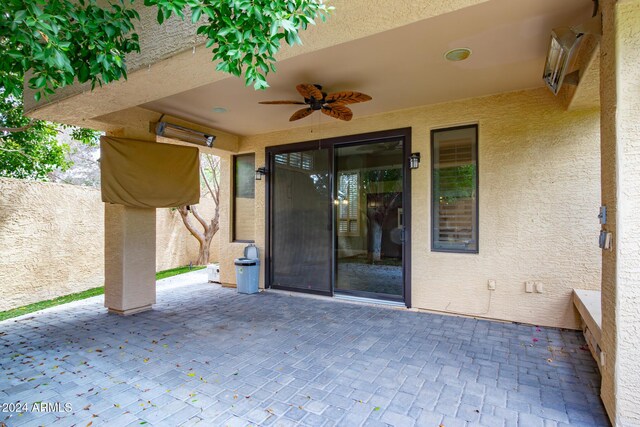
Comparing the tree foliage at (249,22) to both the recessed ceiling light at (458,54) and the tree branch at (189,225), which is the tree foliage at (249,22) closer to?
the recessed ceiling light at (458,54)

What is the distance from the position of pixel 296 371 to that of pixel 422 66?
11.1 feet

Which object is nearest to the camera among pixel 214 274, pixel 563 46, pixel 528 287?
pixel 563 46

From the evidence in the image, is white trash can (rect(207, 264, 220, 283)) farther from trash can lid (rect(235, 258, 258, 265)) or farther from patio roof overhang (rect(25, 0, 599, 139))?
patio roof overhang (rect(25, 0, 599, 139))

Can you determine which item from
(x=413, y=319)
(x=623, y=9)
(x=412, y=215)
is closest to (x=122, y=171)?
(x=412, y=215)

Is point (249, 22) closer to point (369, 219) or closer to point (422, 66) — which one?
point (422, 66)

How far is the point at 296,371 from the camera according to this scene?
2.89 metres

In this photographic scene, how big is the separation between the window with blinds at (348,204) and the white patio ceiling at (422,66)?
1085 millimetres

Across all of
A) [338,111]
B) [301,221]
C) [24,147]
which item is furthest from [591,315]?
[24,147]

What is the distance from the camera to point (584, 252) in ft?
12.6

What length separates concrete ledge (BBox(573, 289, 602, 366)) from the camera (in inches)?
107

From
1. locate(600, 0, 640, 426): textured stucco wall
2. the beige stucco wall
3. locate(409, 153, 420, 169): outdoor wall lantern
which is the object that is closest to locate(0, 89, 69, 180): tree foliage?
the beige stucco wall

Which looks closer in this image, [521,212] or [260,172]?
[521,212]

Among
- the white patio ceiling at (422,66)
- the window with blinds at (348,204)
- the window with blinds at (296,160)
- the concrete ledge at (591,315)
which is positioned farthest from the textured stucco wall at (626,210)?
the window with blinds at (296,160)

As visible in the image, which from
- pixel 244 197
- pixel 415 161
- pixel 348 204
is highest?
pixel 415 161
